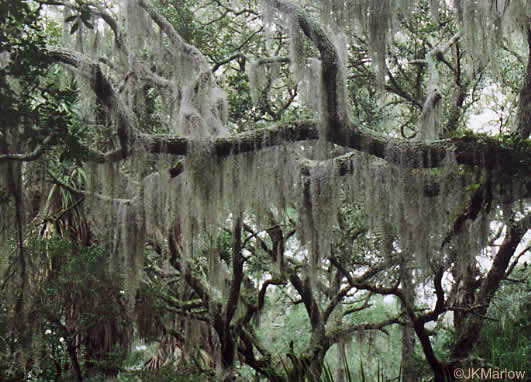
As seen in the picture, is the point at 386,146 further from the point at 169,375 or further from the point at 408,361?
the point at 408,361

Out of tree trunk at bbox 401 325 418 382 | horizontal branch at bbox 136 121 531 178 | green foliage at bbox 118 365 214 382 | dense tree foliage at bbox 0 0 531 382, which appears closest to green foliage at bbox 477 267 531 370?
dense tree foliage at bbox 0 0 531 382

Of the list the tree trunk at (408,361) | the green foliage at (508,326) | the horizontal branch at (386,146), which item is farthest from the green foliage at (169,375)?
the green foliage at (508,326)

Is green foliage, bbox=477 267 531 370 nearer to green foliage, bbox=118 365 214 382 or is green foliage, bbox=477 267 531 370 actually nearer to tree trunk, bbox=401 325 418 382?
tree trunk, bbox=401 325 418 382

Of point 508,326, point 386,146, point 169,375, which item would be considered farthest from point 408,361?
point 386,146

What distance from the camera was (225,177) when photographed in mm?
4305

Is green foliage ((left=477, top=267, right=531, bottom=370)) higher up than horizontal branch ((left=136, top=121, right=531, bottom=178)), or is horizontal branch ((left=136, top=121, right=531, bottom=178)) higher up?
horizontal branch ((left=136, top=121, right=531, bottom=178))

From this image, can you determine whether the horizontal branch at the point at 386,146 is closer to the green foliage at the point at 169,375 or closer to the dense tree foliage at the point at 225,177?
the dense tree foliage at the point at 225,177

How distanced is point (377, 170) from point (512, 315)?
11.5 ft

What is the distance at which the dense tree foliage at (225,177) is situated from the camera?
3.73m

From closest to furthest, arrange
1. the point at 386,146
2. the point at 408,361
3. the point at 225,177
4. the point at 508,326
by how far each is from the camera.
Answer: the point at 386,146, the point at 225,177, the point at 508,326, the point at 408,361

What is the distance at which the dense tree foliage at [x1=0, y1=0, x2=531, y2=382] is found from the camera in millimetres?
3730

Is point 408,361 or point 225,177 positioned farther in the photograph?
point 408,361

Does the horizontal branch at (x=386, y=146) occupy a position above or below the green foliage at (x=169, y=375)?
above

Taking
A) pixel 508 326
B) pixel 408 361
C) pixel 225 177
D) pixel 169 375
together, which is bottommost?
pixel 408 361
